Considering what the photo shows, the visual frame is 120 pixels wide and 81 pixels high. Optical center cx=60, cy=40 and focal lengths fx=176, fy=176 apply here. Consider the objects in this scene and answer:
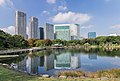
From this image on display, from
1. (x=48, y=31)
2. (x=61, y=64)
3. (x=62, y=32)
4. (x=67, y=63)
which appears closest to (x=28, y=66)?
(x=61, y=64)

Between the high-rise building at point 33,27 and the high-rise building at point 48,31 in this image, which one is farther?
the high-rise building at point 48,31

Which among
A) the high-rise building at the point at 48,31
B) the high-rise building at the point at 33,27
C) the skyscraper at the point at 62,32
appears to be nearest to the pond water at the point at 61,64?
the high-rise building at the point at 33,27

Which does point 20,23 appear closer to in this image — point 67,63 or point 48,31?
point 48,31

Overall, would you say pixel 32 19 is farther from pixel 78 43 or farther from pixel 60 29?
pixel 78 43

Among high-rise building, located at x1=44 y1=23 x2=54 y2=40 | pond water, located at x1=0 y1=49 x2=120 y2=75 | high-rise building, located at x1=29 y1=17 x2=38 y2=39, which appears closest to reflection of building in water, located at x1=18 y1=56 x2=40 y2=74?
pond water, located at x1=0 y1=49 x2=120 y2=75

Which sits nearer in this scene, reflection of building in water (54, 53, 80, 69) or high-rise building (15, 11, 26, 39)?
reflection of building in water (54, 53, 80, 69)

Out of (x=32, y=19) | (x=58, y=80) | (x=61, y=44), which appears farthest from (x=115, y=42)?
(x=58, y=80)

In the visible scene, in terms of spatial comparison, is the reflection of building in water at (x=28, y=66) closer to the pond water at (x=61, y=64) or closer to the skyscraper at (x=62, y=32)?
the pond water at (x=61, y=64)

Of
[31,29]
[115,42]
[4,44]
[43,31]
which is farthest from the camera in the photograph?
[43,31]

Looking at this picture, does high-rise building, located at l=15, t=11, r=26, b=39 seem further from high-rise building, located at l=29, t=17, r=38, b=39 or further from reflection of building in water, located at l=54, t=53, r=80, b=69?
reflection of building in water, located at l=54, t=53, r=80, b=69

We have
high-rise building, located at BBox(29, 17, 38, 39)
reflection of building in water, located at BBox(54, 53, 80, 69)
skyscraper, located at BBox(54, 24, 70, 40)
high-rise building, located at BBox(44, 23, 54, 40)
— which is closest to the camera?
reflection of building in water, located at BBox(54, 53, 80, 69)

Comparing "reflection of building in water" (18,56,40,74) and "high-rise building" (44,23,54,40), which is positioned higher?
"high-rise building" (44,23,54,40)

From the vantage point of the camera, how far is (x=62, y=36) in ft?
568

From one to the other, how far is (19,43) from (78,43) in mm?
58403
